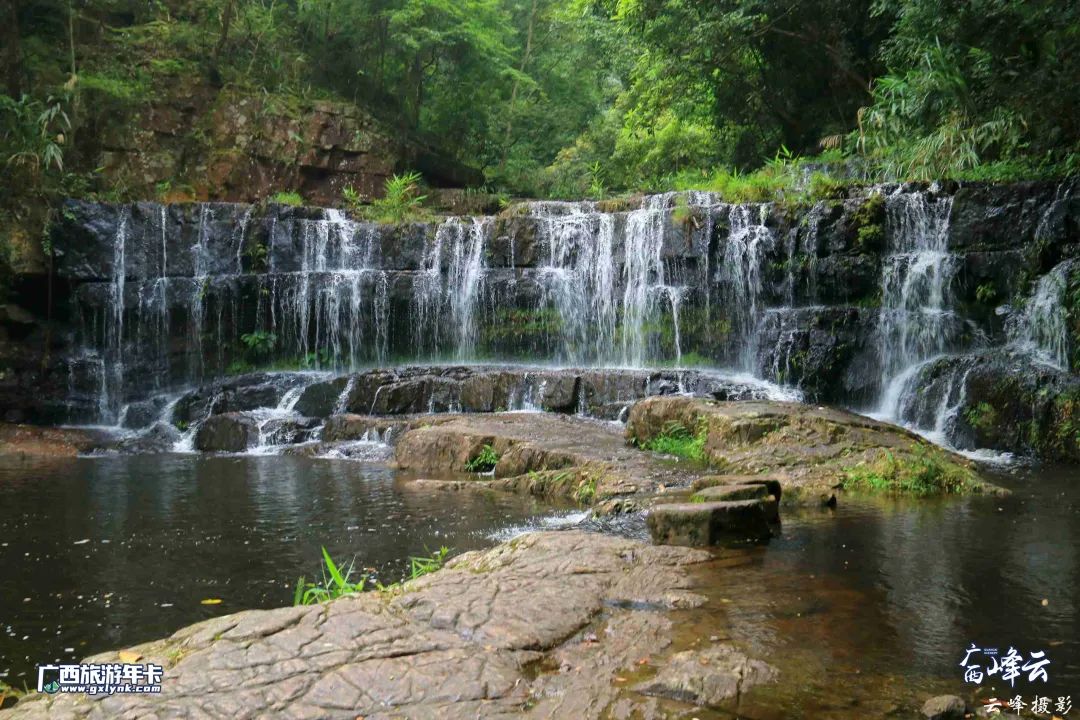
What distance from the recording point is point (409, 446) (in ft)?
35.4

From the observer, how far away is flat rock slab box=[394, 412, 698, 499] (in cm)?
809

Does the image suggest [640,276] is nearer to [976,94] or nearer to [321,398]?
[321,398]

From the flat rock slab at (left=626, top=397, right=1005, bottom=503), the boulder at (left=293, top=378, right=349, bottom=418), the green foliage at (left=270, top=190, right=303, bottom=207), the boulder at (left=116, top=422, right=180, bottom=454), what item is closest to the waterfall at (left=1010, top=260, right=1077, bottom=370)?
the flat rock slab at (left=626, top=397, right=1005, bottom=503)

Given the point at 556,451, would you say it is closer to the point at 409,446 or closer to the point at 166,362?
the point at 409,446

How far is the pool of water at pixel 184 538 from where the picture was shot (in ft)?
15.8

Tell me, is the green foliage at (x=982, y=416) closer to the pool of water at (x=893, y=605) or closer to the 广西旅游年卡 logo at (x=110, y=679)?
the pool of water at (x=893, y=605)

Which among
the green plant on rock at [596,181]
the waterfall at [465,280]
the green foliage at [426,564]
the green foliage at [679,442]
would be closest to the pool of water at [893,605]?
the green foliage at [426,564]

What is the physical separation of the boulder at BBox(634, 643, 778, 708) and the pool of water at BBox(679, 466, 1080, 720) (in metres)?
0.08

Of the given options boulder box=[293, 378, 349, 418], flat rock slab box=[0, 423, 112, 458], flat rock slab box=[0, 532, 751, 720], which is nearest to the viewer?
flat rock slab box=[0, 532, 751, 720]

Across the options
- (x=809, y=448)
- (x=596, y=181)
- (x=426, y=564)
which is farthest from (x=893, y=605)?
(x=596, y=181)

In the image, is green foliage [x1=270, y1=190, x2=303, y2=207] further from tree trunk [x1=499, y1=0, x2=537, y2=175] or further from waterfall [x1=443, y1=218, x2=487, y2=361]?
tree trunk [x1=499, y1=0, x2=537, y2=175]

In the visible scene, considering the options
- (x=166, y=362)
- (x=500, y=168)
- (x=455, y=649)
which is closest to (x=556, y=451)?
(x=455, y=649)

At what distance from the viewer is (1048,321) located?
11211 mm

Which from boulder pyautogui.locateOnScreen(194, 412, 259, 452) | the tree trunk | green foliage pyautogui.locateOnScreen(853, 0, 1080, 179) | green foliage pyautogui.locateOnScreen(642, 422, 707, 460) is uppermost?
the tree trunk
